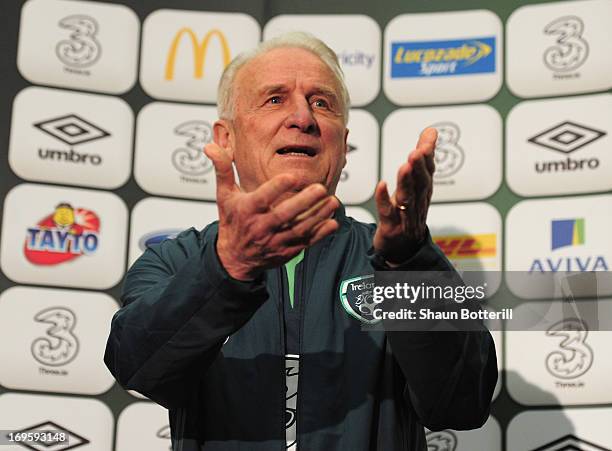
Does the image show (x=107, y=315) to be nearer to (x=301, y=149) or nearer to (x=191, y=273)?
(x=301, y=149)

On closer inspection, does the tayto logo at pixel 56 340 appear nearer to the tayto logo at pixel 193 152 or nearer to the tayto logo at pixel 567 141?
the tayto logo at pixel 193 152

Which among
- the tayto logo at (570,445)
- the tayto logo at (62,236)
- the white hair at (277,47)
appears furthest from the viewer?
the tayto logo at (62,236)

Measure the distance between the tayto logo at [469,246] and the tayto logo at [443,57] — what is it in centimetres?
39

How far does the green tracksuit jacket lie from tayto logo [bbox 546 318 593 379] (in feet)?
2.45

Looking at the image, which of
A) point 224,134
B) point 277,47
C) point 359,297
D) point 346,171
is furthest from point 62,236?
point 359,297

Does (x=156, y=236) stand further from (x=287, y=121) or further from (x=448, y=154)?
(x=287, y=121)

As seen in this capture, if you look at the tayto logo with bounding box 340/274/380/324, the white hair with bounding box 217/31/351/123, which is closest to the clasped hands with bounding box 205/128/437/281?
the tayto logo with bounding box 340/274/380/324

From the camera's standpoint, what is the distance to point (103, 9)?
2594mm

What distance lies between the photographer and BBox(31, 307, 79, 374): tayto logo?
2.34m

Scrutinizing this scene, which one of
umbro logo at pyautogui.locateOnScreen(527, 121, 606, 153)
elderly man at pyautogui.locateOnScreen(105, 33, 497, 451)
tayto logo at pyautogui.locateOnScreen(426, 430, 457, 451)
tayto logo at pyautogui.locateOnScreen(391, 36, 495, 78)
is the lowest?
tayto logo at pyautogui.locateOnScreen(426, 430, 457, 451)

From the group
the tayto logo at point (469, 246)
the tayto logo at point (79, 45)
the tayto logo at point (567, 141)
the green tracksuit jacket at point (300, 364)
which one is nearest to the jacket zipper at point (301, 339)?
the green tracksuit jacket at point (300, 364)

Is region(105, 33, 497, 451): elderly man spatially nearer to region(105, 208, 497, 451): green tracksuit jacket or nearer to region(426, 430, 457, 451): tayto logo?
region(105, 208, 497, 451): green tracksuit jacket

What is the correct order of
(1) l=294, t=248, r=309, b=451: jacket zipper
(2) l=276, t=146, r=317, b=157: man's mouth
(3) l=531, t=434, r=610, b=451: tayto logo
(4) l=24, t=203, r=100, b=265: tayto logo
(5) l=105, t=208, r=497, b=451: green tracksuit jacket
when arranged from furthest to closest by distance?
(4) l=24, t=203, r=100, b=265: tayto logo → (3) l=531, t=434, r=610, b=451: tayto logo → (2) l=276, t=146, r=317, b=157: man's mouth → (1) l=294, t=248, r=309, b=451: jacket zipper → (5) l=105, t=208, r=497, b=451: green tracksuit jacket

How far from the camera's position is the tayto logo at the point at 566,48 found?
7.83 feet
